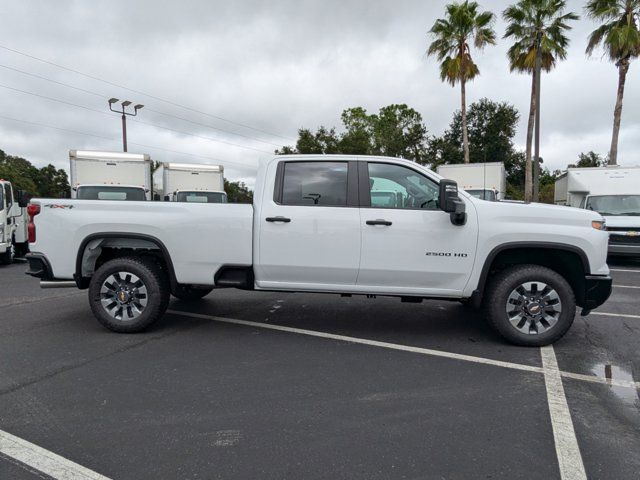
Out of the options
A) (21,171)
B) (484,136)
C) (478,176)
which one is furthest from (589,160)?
(21,171)

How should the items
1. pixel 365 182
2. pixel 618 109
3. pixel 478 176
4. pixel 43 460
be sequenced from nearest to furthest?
1. pixel 43 460
2. pixel 365 182
3. pixel 478 176
4. pixel 618 109

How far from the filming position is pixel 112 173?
44.3 ft

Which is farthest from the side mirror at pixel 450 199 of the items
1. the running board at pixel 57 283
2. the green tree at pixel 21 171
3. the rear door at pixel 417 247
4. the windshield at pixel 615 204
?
the green tree at pixel 21 171

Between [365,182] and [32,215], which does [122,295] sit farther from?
[365,182]

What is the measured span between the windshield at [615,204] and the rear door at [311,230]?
10.8 metres

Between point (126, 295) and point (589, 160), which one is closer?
point (126, 295)

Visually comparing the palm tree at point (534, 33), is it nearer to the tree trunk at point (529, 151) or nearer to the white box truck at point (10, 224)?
the tree trunk at point (529, 151)

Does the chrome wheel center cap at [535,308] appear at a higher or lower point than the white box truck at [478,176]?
lower

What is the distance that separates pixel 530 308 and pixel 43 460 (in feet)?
14.6

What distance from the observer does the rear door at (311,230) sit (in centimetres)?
497

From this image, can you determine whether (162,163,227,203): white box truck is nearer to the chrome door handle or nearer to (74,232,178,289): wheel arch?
(74,232,178,289): wheel arch

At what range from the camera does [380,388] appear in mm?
3838

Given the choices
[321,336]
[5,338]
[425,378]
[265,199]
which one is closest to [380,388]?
[425,378]

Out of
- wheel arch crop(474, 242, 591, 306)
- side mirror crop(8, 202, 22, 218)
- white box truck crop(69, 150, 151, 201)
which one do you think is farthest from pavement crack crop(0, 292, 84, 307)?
wheel arch crop(474, 242, 591, 306)
